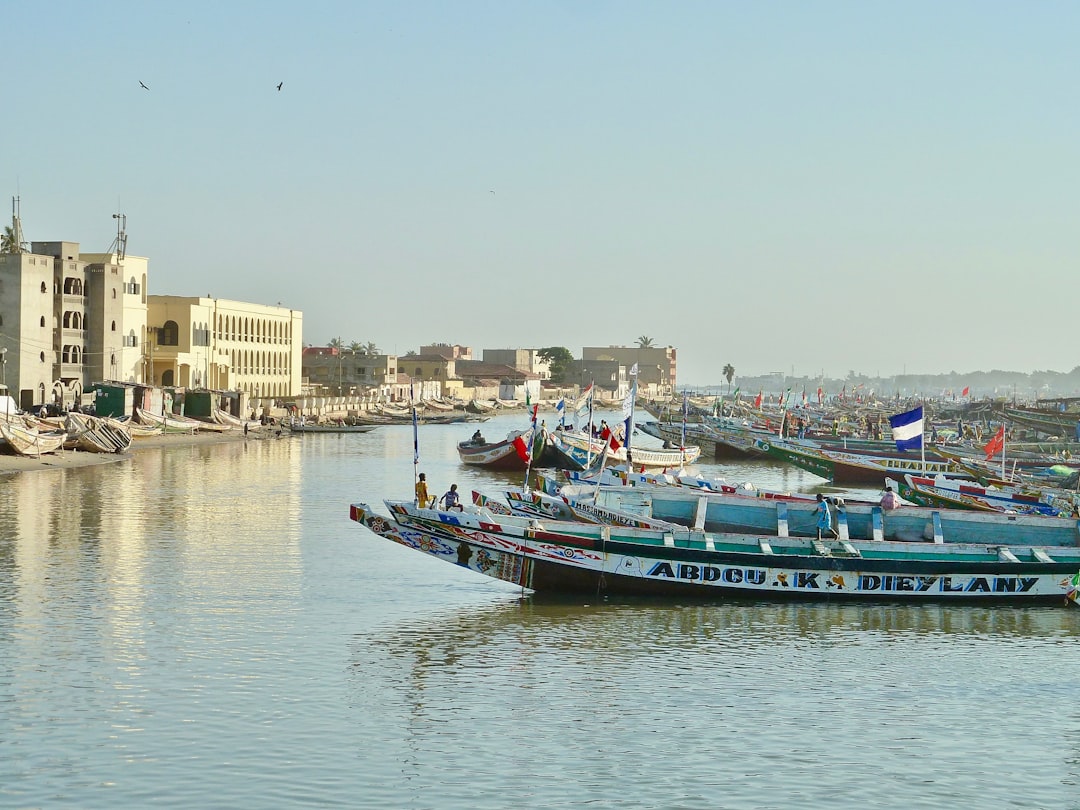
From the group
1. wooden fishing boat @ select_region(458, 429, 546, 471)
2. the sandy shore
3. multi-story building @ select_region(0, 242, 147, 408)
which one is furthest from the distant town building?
wooden fishing boat @ select_region(458, 429, 546, 471)

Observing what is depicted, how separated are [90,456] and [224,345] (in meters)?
44.5

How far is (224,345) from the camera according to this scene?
103 metres

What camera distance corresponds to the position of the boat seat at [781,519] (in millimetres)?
26484

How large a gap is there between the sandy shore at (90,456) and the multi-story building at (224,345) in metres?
13.9

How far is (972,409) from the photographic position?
130 meters

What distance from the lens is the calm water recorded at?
1507cm

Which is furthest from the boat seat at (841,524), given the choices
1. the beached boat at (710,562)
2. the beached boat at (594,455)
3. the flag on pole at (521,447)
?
the flag on pole at (521,447)

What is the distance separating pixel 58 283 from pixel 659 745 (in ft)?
231

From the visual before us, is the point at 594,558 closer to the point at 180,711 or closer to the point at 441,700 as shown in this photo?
the point at 441,700

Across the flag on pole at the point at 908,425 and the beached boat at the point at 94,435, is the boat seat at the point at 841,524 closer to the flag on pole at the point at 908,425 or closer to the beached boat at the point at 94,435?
the flag on pole at the point at 908,425

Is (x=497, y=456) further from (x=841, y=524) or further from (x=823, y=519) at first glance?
(x=823, y=519)

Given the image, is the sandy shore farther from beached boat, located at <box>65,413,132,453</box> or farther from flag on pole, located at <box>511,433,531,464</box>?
flag on pole, located at <box>511,433,531,464</box>

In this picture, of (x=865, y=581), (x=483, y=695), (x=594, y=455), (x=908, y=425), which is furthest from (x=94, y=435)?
(x=483, y=695)

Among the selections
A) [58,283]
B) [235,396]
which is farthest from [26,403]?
[235,396]
